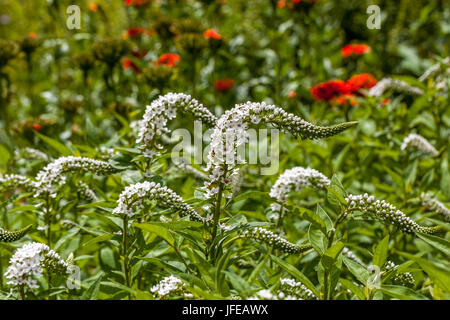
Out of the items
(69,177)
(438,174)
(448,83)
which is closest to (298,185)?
(69,177)

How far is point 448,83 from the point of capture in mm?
3441

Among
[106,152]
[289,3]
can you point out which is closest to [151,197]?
[106,152]

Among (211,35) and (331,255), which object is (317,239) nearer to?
(331,255)

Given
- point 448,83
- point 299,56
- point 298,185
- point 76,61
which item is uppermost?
point 299,56

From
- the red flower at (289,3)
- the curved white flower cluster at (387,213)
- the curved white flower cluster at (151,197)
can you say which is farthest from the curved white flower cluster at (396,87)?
the curved white flower cluster at (151,197)

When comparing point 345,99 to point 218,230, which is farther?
point 345,99

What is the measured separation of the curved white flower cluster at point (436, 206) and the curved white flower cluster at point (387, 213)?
70 cm

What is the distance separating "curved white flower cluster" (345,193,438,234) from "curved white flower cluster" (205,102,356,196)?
0.80 ft

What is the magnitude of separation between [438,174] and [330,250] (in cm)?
190

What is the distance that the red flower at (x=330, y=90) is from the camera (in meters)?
3.64

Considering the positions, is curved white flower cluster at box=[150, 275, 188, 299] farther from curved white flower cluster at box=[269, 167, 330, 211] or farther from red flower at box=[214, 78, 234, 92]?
red flower at box=[214, 78, 234, 92]

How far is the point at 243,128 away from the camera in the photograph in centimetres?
161

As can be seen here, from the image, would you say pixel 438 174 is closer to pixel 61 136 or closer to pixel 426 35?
pixel 61 136

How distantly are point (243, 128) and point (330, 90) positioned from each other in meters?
2.20
